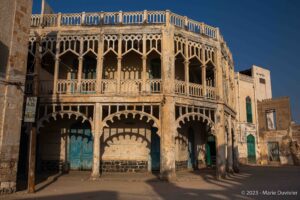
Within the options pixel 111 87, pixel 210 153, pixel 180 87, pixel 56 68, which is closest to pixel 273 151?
pixel 210 153

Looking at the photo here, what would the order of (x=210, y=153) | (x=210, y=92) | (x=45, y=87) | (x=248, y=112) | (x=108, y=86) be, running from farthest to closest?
(x=248, y=112) → (x=210, y=153) → (x=210, y=92) → (x=108, y=86) → (x=45, y=87)

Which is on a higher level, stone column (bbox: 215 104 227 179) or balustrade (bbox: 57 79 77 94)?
balustrade (bbox: 57 79 77 94)

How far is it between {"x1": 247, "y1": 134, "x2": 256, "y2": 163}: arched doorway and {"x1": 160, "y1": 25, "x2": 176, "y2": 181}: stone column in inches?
697

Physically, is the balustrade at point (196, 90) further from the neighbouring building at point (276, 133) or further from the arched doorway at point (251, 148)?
the neighbouring building at point (276, 133)

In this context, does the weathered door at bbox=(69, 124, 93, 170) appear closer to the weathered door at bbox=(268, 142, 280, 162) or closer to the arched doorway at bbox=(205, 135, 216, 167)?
the arched doorway at bbox=(205, 135, 216, 167)

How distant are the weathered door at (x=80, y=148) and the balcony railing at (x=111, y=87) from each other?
9.33 ft

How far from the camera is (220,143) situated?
15.4 meters

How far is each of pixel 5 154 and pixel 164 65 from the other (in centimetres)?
899

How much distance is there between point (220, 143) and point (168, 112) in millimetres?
3914

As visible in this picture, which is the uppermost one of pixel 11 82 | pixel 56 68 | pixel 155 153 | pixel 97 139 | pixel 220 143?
pixel 56 68

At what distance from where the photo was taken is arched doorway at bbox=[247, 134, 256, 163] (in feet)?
93.6

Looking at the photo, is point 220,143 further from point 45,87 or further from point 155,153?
point 45,87

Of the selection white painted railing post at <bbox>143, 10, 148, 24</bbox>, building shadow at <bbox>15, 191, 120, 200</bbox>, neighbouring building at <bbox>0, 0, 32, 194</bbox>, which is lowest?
building shadow at <bbox>15, 191, 120, 200</bbox>

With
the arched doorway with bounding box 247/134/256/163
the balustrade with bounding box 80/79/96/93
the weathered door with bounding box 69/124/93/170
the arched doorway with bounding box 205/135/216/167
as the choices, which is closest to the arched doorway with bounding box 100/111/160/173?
the weathered door with bounding box 69/124/93/170
